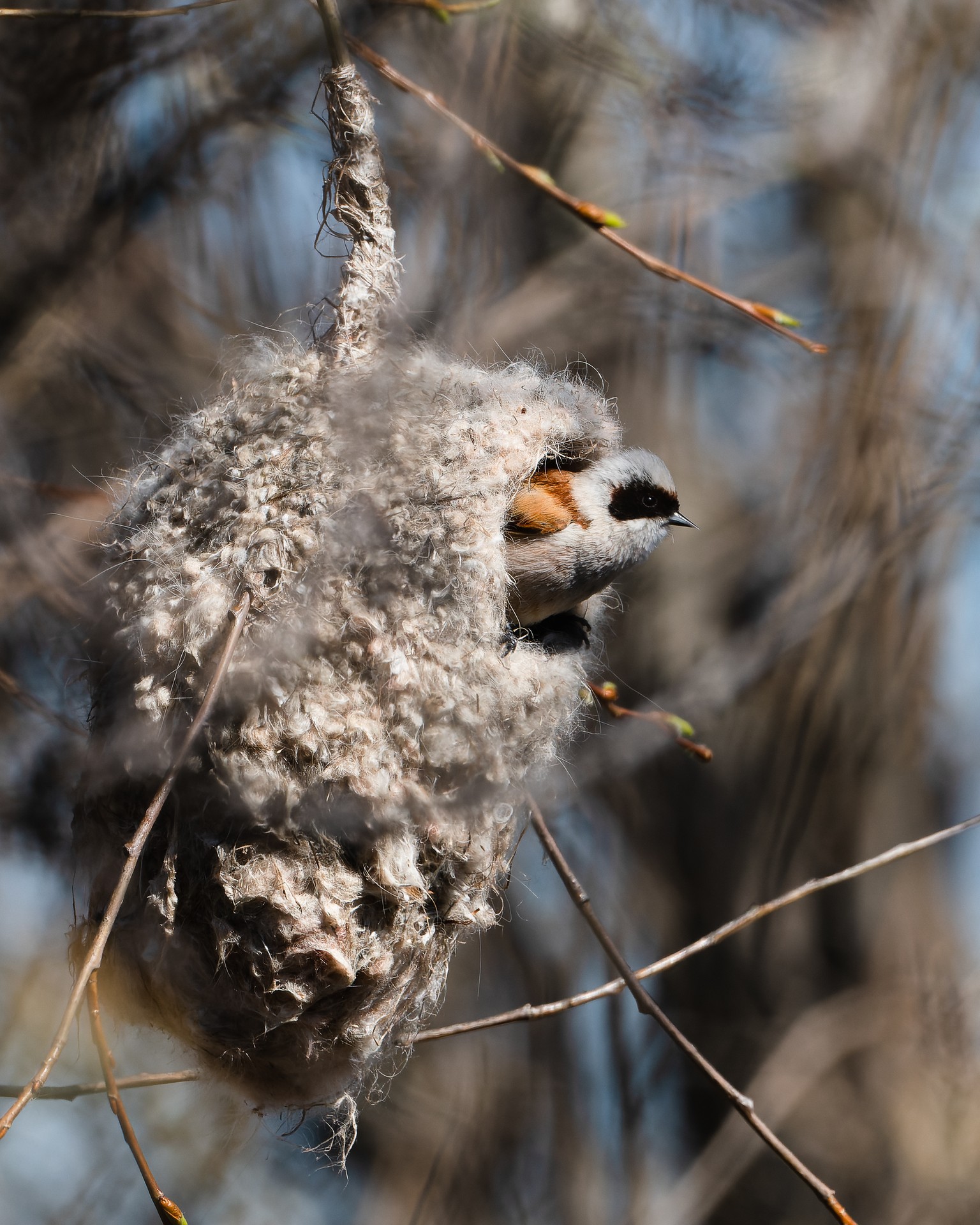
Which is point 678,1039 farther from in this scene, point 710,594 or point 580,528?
point 710,594

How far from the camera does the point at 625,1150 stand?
4285mm

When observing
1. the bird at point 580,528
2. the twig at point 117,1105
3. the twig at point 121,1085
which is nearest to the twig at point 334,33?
the bird at point 580,528

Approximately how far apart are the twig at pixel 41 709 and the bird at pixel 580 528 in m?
1.06

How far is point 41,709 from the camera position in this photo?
241 centimetres

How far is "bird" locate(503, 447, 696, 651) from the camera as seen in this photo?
6.64 feet

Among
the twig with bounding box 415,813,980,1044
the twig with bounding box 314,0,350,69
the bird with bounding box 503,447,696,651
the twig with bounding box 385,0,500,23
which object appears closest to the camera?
the twig with bounding box 314,0,350,69

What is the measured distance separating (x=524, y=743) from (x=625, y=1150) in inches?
120

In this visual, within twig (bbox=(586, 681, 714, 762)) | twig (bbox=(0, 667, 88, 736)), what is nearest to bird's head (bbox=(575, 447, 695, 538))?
twig (bbox=(586, 681, 714, 762))

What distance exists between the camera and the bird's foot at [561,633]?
2232mm

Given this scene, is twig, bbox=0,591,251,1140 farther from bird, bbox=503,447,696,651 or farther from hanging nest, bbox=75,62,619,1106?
bird, bbox=503,447,696,651

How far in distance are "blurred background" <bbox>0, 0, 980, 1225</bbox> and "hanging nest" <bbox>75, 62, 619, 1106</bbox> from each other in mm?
1566

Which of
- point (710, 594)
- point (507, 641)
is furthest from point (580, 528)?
point (710, 594)

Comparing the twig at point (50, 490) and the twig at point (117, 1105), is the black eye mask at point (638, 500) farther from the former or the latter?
the twig at point (117, 1105)

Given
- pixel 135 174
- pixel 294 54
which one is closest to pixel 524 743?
pixel 135 174
